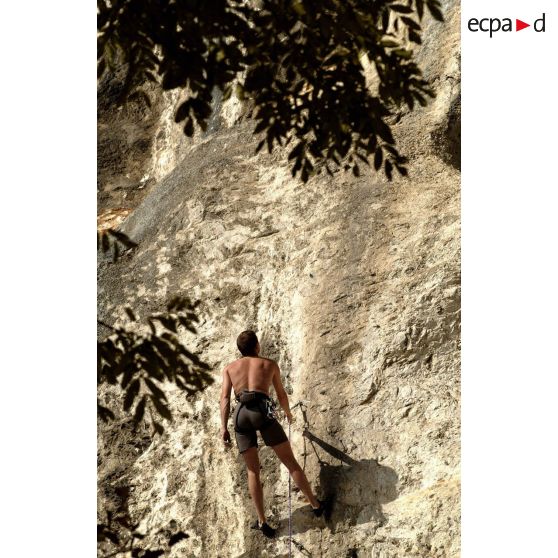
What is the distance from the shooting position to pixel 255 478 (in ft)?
26.4

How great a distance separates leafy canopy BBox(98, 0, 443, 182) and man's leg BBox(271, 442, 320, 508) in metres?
2.34

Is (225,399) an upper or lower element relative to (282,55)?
lower

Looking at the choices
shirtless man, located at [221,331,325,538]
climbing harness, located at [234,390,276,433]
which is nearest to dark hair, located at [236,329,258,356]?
shirtless man, located at [221,331,325,538]

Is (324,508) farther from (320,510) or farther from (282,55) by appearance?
(282,55)

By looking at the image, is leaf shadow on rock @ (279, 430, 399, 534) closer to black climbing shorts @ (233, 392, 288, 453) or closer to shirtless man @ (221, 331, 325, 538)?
shirtless man @ (221, 331, 325, 538)

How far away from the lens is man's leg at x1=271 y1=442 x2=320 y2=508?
311 inches

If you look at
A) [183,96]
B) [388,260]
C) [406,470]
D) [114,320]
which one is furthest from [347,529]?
[183,96]

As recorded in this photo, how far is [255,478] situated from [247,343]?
1.08m

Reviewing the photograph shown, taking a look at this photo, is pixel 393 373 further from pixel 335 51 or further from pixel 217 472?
pixel 335 51

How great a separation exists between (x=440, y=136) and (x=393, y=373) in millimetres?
2445

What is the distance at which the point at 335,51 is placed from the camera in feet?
22.0

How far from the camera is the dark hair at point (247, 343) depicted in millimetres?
8086
